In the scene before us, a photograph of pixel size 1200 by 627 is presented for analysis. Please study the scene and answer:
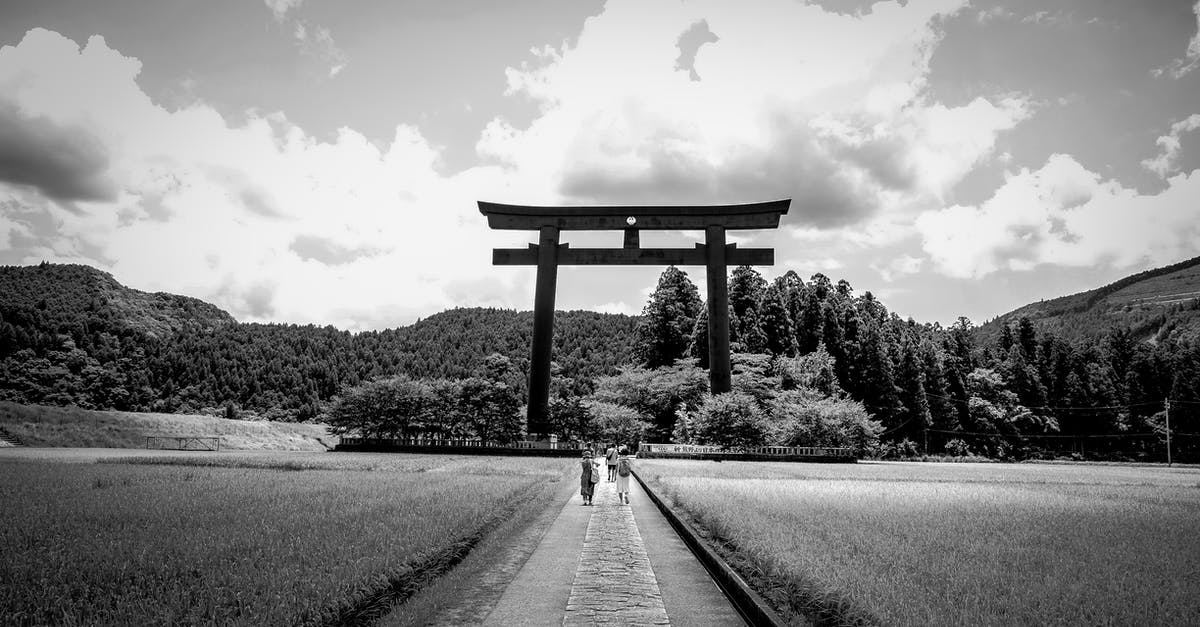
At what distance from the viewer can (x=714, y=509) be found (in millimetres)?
10094

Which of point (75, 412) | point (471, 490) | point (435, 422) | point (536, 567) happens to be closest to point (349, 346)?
point (75, 412)

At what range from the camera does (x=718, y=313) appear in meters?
28.7

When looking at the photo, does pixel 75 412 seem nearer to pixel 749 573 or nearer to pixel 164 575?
pixel 164 575

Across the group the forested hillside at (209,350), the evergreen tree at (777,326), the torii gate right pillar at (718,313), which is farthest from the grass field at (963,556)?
the forested hillside at (209,350)

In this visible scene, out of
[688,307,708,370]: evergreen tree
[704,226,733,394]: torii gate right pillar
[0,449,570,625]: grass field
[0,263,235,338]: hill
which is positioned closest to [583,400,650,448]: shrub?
[704,226,733,394]: torii gate right pillar

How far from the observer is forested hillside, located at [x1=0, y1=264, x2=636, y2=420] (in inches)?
2178

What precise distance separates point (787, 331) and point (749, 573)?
140ft

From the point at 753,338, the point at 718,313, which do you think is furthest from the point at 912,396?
the point at 718,313

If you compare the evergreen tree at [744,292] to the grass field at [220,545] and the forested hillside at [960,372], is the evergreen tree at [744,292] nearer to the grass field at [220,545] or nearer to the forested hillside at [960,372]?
the forested hillside at [960,372]

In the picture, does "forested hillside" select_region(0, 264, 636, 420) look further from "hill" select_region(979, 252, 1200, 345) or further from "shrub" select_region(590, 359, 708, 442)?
"hill" select_region(979, 252, 1200, 345)

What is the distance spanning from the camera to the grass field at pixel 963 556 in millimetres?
4844

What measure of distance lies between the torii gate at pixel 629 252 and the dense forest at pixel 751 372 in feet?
10.5

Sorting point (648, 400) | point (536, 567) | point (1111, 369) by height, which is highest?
Answer: point (1111, 369)

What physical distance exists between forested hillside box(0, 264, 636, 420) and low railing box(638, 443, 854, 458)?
51.8ft
